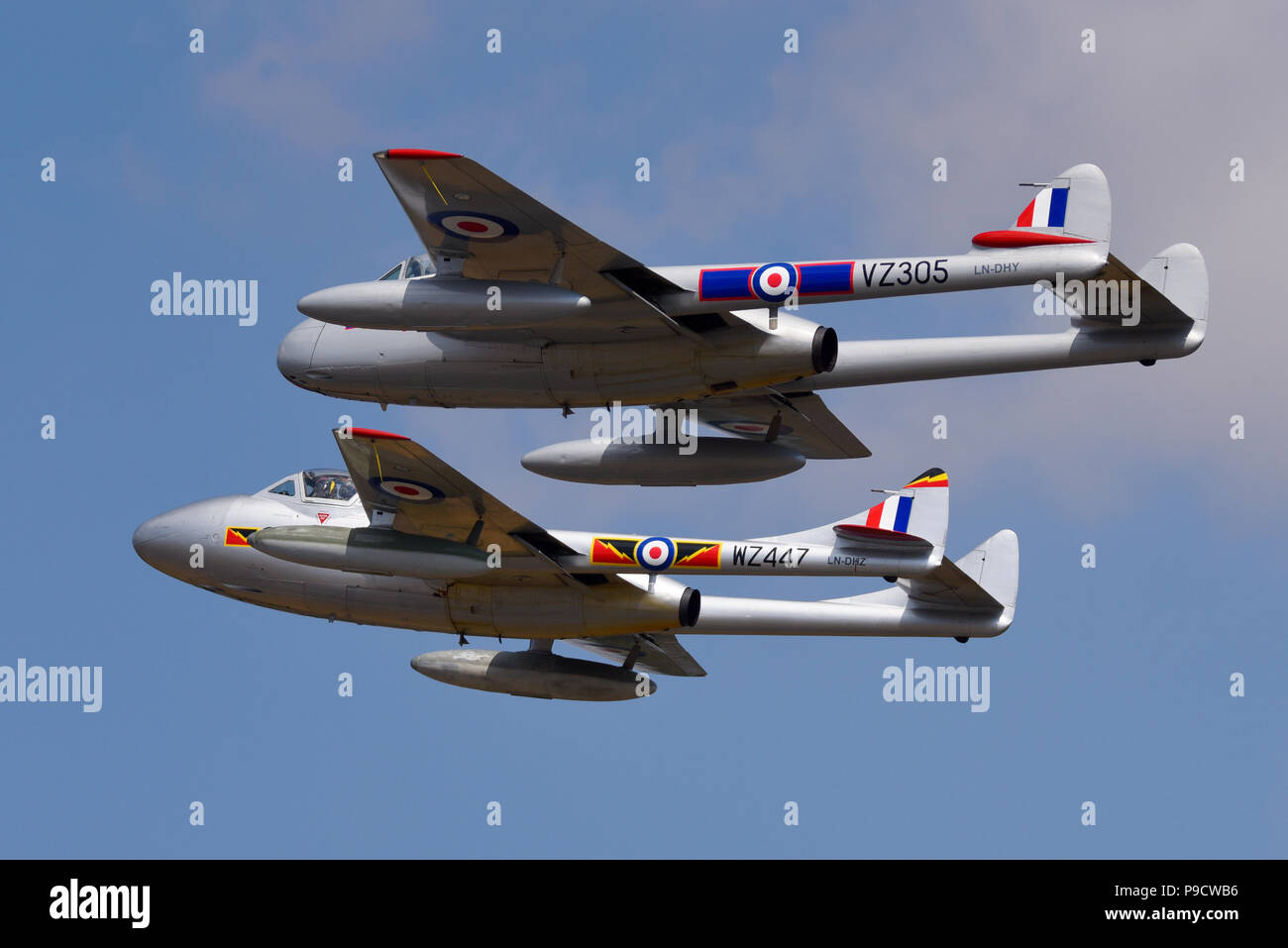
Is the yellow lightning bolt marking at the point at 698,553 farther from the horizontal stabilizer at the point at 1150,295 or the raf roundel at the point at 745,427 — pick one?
the horizontal stabilizer at the point at 1150,295

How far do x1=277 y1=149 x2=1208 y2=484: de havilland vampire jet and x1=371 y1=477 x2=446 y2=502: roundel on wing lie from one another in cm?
238

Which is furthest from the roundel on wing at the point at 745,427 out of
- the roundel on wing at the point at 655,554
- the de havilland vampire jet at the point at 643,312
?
the roundel on wing at the point at 655,554

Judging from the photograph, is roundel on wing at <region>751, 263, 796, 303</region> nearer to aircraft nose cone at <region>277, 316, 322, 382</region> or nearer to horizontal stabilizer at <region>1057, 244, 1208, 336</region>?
horizontal stabilizer at <region>1057, 244, 1208, 336</region>

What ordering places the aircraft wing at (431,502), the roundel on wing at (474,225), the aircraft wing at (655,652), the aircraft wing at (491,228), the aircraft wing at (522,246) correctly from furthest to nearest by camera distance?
the aircraft wing at (655,652) < the aircraft wing at (431,502) < the roundel on wing at (474,225) < the aircraft wing at (522,246) < the aircraft wing at (491,228)

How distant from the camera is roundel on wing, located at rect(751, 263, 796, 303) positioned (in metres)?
37.5

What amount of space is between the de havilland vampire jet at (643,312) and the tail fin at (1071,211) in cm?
4

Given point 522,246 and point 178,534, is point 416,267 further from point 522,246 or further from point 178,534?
point 178,534

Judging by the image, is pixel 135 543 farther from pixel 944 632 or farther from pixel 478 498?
pixel 944 632

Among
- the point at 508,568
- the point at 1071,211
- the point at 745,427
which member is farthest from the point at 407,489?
the point at 1071,211

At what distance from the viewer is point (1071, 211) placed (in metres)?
39.1

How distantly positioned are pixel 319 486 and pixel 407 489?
13.2ft

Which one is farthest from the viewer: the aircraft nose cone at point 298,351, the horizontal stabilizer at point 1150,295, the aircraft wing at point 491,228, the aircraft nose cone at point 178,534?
the aircraft nose cone at point 178,534

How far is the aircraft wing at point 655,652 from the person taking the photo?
160 ft

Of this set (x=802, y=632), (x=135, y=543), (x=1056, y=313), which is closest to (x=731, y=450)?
(x=802, y=632)
